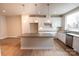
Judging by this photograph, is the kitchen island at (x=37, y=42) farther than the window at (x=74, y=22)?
No

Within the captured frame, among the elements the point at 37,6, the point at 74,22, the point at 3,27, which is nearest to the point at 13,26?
the point at 3,27

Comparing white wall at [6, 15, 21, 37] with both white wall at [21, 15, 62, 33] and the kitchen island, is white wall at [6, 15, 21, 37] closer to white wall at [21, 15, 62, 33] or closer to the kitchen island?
white wall at [21, 15, 62, 33]

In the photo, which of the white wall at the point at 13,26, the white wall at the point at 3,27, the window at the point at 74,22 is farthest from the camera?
the white wall at the point at 13,26

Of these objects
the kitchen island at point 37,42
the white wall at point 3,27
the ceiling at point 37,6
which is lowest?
the kitchen island at point 37,42

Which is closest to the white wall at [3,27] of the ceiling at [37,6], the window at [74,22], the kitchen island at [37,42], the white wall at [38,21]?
the white wall at [38,21]

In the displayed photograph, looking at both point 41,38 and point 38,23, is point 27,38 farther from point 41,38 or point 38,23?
point 38,23

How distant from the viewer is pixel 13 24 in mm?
10172

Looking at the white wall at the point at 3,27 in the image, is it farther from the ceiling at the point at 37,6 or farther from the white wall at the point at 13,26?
the ceiling at the point at 37,6

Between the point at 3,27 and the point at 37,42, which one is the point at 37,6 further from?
the point at 3,27

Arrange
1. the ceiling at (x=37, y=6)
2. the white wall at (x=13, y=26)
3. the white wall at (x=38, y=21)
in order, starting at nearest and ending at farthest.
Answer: the ceiling at (x=37, y=6) < the white wall at (x=38, y=21) < the white wall at (x=13, y=26)

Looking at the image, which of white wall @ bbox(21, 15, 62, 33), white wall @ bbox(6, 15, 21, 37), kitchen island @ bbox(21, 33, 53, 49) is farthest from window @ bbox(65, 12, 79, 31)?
white wall @ bbox(6, 15, 21, 37)

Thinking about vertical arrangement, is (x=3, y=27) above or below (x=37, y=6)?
below

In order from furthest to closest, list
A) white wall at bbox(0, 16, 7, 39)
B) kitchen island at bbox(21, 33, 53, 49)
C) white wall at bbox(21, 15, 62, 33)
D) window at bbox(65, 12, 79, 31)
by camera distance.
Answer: white wall at bbox(21, 15, 62, 33) < white wall at bbox(0, 16, 7, 39) < window at bbox(65, 12, 79, 31) < kitchen island at bbox(21, 33, 53, 49)

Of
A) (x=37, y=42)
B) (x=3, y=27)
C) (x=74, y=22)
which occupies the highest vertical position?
(x=74, y=22)
